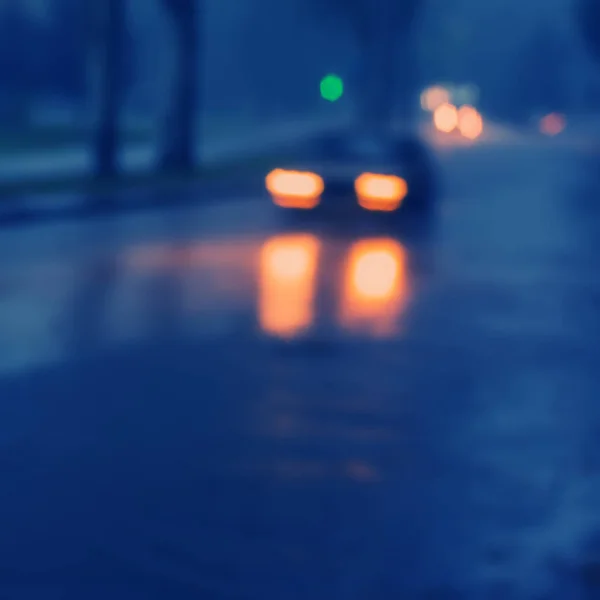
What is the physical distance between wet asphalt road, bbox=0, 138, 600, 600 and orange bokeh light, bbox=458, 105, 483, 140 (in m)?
77.1

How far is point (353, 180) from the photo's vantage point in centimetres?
2298

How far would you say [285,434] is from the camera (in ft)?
27.6

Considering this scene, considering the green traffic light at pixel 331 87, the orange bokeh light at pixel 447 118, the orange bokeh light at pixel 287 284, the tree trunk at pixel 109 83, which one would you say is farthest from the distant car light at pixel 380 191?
the orange bokeh light at pixel 447 118

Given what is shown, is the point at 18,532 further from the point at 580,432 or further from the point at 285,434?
the point at 580,432

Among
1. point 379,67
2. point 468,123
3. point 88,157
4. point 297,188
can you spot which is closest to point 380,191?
point 297,188

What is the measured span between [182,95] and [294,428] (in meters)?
27.0

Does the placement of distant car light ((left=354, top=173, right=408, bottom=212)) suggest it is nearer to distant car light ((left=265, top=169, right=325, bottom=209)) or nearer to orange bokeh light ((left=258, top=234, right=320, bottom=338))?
distant car light ((left=265, top=169, right=325, bottom=209))

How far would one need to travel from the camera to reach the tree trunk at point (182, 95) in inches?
1342

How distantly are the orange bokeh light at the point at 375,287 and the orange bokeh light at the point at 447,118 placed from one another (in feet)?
293

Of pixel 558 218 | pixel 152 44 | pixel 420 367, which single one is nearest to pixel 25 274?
pixel 420 367

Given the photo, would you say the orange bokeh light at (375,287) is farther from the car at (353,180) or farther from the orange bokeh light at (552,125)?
the orange bokeh light at (552,125)

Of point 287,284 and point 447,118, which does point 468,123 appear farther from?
point 287,284

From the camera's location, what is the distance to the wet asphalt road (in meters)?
6.02

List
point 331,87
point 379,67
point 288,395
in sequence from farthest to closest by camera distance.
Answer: point 379,67 → point 331,87 → point 288,395
